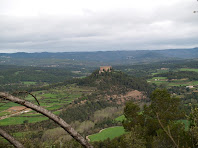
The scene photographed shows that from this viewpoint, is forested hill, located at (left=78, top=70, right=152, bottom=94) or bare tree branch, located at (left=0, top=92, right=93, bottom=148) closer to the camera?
bare tree branch, located at (left=0, top=92, right=93, bottom=148)

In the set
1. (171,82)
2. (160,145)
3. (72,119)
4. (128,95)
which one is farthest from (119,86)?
(160,145)

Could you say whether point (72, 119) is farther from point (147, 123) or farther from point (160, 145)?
point (160, 145)

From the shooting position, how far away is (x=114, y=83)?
9788 cm

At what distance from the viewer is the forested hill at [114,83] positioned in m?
93.4

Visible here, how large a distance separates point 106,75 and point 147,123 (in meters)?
83.1

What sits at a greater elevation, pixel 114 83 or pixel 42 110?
pixel 42 110

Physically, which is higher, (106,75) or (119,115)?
(106,75)

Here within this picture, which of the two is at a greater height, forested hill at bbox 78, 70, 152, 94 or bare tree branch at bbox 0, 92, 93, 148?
bare tree branch at bbox 0, 92, 93, 148

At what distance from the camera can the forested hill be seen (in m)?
93.4

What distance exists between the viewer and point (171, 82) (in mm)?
109750

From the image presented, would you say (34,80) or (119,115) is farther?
(34,80)

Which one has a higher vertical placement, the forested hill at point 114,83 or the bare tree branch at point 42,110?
the bare tree branch at point 42,110

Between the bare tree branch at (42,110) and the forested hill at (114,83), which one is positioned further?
the forested hill at (114,83)

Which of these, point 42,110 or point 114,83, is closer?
point 42,110
